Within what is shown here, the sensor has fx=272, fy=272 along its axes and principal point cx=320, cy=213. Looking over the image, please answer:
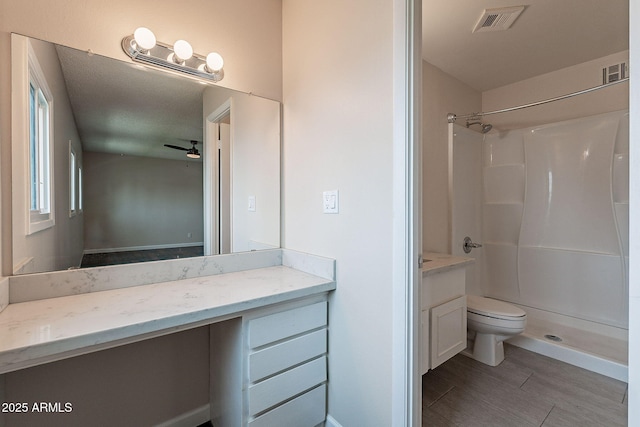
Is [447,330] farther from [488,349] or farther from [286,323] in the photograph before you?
[286,323]

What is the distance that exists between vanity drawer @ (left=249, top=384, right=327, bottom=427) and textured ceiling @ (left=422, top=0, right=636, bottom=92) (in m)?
2.40

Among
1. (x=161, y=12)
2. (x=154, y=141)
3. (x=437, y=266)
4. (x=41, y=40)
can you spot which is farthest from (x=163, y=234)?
(x=437, y=266)

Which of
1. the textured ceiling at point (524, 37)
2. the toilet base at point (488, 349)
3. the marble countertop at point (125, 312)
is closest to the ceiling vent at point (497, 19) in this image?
the textured ceiling at point (524, 37)

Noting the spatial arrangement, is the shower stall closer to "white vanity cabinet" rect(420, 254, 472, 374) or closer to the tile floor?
the tile floor

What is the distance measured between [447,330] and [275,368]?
1172 millimetres

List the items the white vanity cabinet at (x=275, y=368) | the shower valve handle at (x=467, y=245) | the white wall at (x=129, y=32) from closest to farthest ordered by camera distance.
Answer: the white wall at (x=129, y=32) < the white vanity cabinet at (x=275, y=368) < the shower valve handle at (x=467, y=245)

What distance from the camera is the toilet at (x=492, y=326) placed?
6.56 ft

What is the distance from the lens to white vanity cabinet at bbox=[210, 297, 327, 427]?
1.15 meters

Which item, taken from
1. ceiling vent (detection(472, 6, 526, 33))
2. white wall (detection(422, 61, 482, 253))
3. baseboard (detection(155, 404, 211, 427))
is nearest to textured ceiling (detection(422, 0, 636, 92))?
ceiling vent (detection(472, 6, 526, 33))

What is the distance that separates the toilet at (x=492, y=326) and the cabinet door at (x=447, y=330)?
0.87ft

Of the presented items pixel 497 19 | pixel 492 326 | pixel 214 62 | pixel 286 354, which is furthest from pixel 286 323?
pixel 497 19

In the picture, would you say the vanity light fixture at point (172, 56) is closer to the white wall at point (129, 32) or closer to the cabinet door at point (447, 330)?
the white wall at point (129, 32)

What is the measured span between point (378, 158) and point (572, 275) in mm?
2708

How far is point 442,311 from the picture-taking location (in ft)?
5.64
